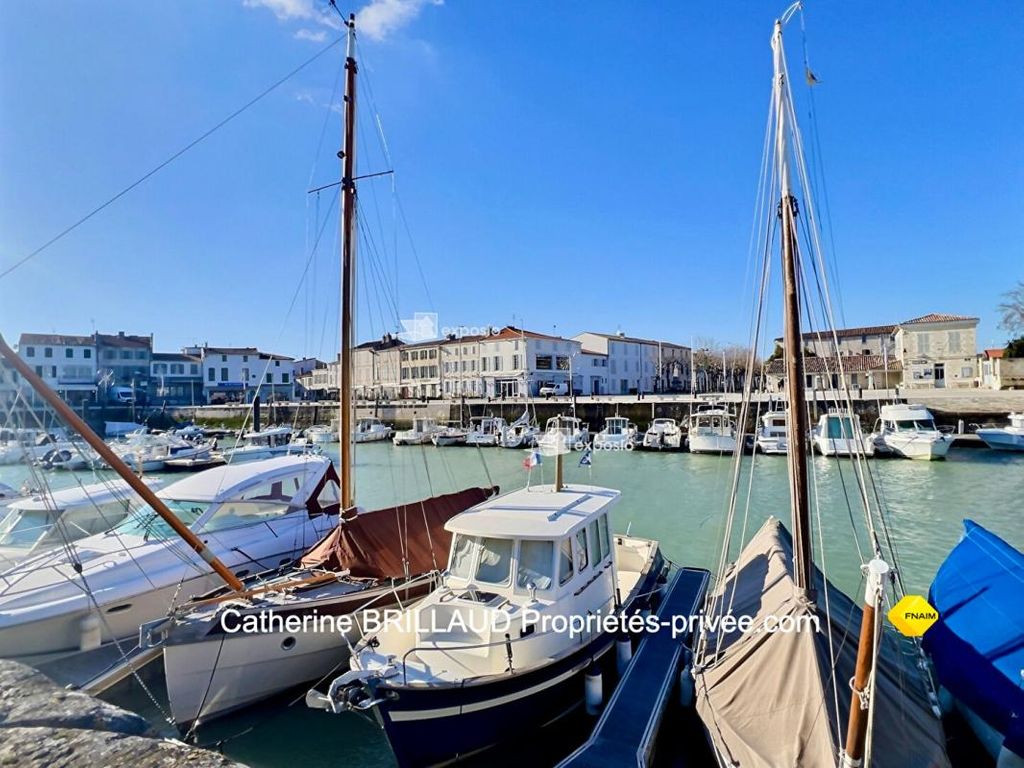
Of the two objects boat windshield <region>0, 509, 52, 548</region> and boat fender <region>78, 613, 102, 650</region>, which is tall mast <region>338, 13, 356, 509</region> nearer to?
boat fender <region>78, 613, 102, 650</region>

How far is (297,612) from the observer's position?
8047 millimetres

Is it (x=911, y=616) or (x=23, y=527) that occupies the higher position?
(x=911, y=616)

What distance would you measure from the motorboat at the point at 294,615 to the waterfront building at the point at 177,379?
279 feet

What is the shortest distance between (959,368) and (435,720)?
67057mm

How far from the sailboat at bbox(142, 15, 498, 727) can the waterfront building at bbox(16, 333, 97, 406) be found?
73.1 m

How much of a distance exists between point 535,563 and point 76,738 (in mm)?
5668

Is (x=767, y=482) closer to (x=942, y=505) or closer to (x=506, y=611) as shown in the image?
(x=942, y=505)

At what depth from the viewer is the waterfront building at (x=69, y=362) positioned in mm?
67375

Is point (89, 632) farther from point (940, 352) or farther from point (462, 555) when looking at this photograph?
point (940, 352)

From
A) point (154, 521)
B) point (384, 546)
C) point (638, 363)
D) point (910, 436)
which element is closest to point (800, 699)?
point (384, 546)

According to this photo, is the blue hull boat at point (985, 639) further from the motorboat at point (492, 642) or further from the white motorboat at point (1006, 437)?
the white motorboat at point (1006, 437)

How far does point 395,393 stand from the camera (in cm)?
8119

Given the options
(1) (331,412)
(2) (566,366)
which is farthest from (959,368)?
(1) (331,412)

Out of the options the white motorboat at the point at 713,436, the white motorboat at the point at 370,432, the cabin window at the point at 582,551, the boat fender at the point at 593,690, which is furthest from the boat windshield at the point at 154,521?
the white motorboat at the point at 370,432
